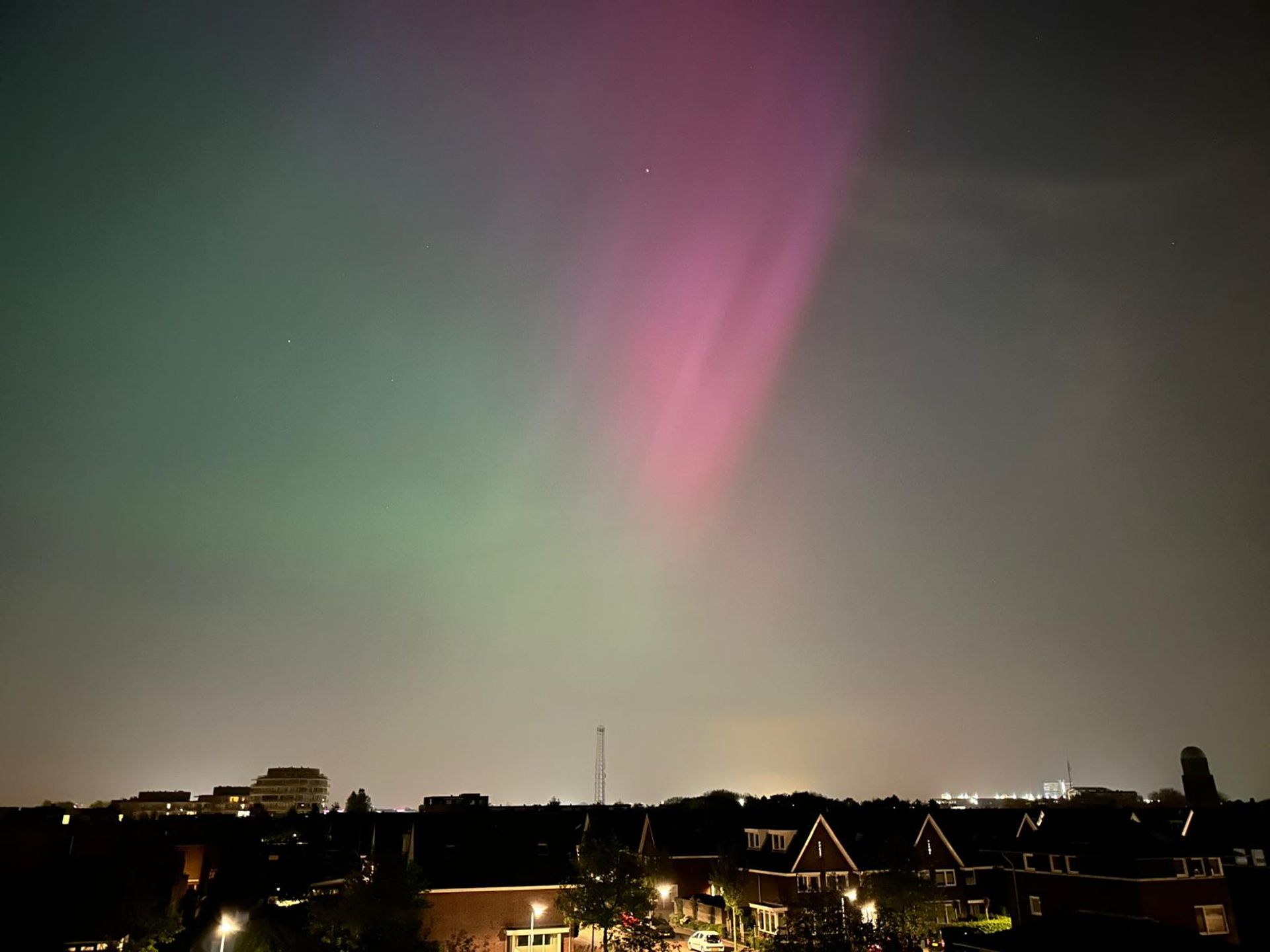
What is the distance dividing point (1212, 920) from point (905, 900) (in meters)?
17.5

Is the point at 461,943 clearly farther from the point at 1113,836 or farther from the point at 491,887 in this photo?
the point at 1113,836

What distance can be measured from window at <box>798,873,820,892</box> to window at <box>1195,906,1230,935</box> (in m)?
22.3

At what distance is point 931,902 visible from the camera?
5412cm

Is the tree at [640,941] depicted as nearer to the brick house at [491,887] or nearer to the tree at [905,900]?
the brick house at [491,887]

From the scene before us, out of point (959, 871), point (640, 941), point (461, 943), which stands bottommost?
point (461, 943)

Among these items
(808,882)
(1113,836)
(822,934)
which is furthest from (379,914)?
(1113,836)

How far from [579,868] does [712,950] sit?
9.53m

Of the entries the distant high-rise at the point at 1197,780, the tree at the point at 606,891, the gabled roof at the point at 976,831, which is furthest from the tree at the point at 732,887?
the distant high-rise at the point at 1197,780

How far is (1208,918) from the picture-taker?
164 ft

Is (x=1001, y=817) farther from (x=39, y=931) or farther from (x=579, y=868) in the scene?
(x=39, y=931)

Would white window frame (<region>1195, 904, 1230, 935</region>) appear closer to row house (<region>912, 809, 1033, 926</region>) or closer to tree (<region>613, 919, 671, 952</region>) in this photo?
row house (<region>912, 809, 1033, 926</region>)

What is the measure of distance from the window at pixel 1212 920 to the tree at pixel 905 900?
47.9ft

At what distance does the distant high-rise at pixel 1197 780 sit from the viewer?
156625 mm

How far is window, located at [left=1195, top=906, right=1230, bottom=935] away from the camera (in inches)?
1951
